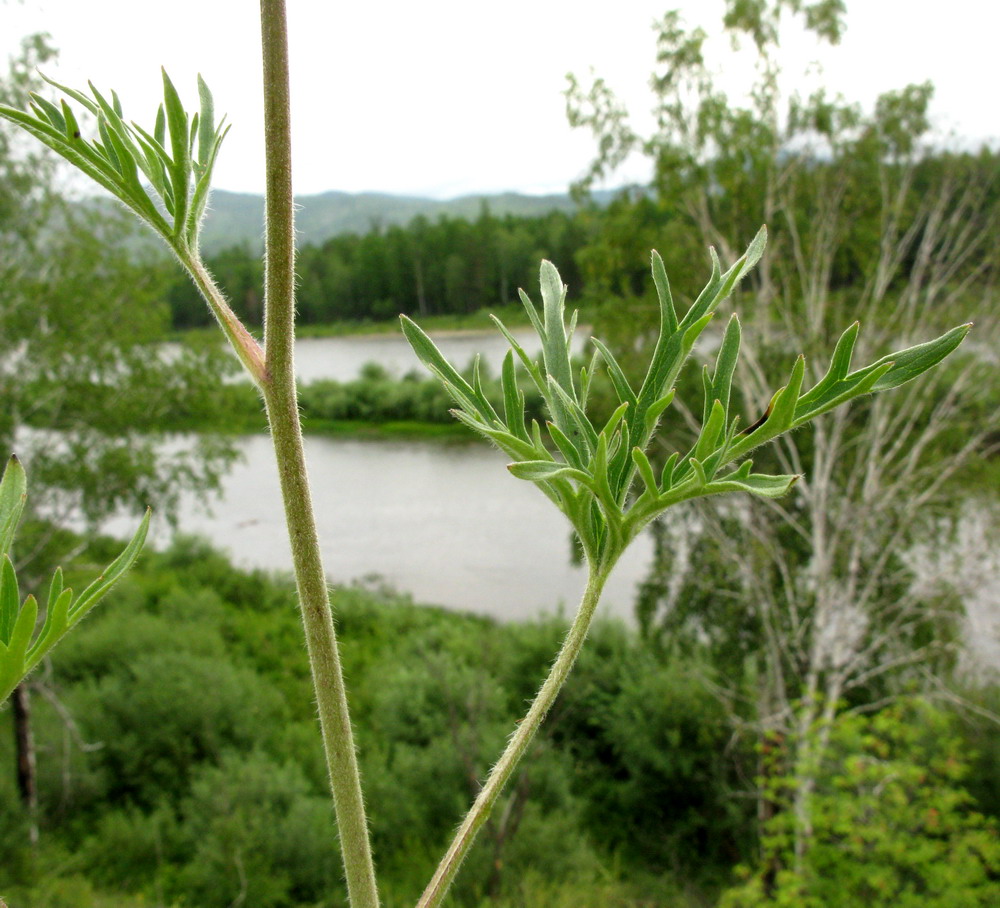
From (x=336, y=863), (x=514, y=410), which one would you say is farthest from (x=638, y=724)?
(x=514, y=410)

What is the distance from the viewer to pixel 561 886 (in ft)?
33.4

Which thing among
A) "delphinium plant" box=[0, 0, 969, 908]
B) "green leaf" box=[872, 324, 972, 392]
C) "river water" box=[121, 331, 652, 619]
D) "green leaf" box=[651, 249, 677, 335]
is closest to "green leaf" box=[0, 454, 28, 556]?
"delphinium plant" box=[0, 0, 969, 908]

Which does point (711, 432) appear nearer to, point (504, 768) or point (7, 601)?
point (504, 768)

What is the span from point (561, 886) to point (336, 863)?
303cm

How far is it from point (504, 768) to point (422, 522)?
2100cm

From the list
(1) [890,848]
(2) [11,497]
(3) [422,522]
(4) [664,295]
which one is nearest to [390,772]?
(1) [890,848]

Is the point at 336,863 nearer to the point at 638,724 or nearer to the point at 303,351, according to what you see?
the point at 638,724

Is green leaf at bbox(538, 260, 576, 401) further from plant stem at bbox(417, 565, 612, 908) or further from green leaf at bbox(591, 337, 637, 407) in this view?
plant stem at bbox(417, 565, 612, 908)

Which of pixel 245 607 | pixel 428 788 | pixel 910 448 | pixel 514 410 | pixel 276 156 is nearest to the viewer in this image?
pixel 276 156

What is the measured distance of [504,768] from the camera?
495 mm

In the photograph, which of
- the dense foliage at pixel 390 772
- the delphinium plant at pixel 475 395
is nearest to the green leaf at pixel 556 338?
the delphinium plant at pixel 475 395

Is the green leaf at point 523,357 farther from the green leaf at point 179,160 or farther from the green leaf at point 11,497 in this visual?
the green leaf at point 11,497

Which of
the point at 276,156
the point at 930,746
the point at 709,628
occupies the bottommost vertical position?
the point at 930,746

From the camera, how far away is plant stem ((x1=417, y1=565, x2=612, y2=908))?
1.62 feet
